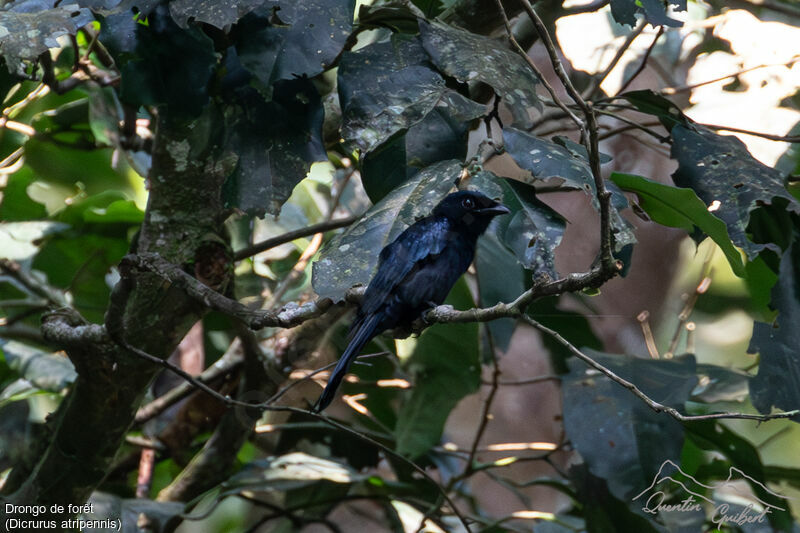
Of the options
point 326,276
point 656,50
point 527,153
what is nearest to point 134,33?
point 326,276

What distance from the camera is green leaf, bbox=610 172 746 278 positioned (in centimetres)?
198

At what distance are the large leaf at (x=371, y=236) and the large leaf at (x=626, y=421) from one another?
124 cm

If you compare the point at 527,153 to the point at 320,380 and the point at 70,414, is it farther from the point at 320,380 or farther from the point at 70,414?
the point at 320,380

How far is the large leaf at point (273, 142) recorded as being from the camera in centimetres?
209

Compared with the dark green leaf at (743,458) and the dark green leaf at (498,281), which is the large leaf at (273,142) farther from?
the dark green leaf at (743,458)

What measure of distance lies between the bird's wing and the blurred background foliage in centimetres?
33

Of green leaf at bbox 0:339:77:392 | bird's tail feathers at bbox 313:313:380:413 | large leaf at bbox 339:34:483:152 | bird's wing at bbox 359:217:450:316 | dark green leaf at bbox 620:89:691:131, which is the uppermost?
large leaf at bbox 339:34:483:152

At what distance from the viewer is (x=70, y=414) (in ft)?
8.48

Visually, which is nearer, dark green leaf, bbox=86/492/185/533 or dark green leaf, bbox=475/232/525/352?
dark green leaf, bbox=86/492/185/533

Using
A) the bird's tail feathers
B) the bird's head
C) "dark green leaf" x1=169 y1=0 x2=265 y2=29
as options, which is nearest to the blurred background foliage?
"dark green leaf" x1=169 y1=0 x2=265 y2=29

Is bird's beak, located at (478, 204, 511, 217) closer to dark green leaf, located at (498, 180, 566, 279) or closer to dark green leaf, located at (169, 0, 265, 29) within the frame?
dark green leaf, located at (498, 180, 566, 279)

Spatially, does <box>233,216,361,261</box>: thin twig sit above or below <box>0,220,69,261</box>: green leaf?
above

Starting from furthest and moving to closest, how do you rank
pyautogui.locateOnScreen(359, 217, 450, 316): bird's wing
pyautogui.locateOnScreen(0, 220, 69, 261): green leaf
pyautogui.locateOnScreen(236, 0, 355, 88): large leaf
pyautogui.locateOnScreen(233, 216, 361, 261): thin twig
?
pyautogui.locateOnScreen(0, 220, 69, 261): green leaf < pyautogui.locateOnScreen(233, 216, 361, 261): thin twig < pyautogui.locateOnScreen(359, 217, 450, 316): bird's wing < pyautogui.locateOnScreen(236, 0, 355, 88): large leaf

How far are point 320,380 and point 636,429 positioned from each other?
155cm
